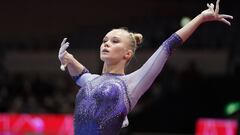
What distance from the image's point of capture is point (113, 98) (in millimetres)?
2688

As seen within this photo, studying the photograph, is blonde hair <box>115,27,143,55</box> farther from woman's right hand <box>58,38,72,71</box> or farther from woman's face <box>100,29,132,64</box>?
woman's right hand <box>58,38,72,71</box>

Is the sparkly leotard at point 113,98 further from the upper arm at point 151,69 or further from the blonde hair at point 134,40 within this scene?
the blonde hair at point 134,40

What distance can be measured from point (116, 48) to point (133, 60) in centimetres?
604

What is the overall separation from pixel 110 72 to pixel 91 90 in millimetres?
143

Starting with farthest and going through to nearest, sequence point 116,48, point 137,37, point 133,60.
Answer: point 133,60 → point 137,37 → point 116,48

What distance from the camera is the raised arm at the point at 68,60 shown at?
2914 millimetres

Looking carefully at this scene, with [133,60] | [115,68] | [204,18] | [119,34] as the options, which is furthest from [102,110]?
[133,60]

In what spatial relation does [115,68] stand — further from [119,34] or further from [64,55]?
[64,55]

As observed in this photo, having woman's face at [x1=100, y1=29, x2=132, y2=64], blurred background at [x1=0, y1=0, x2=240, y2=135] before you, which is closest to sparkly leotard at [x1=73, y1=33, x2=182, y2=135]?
woman's face at [x1=100, y1=29, x2=132, y2=64]

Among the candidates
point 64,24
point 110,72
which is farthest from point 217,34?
point 110,72

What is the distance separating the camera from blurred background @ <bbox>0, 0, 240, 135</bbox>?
9.08m

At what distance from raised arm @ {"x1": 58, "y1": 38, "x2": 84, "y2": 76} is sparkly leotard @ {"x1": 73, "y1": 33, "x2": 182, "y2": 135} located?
9.8 inches

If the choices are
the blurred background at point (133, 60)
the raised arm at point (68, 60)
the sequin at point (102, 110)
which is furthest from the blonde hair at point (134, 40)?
the blurred background at point (133, 60)

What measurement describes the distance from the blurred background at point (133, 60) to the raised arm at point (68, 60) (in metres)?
5.58
